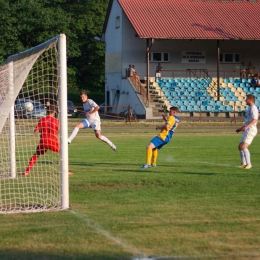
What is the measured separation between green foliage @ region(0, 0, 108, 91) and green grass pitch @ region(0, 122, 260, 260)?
4783 centimetres

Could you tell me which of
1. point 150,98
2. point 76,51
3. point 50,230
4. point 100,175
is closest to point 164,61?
point 150,98

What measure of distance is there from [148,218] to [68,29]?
58448mm

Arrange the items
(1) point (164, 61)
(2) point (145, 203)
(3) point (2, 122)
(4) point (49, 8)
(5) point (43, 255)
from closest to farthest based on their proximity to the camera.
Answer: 1. (5) point (43, 255)
2. (2) point (145, 203)
3. (3) point (2, 122)
4. (1) point (164, 61)
5. (4) point (49, 8)

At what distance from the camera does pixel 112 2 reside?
58.7 metres

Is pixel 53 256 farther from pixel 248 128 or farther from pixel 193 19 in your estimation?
pixel 193 19

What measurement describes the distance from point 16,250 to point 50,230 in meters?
1.11

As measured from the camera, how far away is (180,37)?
50969mm

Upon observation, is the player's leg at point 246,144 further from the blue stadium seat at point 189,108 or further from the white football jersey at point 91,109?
the blue stadium seat at point 189,108

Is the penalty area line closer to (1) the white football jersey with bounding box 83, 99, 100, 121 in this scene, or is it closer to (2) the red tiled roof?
(1) the white football jersey with bounding box 83, 99, 100, 121

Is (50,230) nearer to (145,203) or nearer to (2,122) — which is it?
(145,203)

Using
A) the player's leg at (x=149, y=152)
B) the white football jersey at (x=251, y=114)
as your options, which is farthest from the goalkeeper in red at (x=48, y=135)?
the white football jersey at (x=251, y=114)

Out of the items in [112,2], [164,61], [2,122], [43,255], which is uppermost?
[112,2]

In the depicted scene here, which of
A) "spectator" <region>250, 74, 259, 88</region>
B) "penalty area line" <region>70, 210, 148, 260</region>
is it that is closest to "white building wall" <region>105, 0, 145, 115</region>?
"spectator" <region>250, 74, 259, 88</region>

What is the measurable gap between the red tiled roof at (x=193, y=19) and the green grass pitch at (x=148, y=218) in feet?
115
